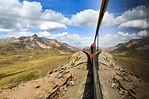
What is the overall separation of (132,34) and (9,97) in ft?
40.3

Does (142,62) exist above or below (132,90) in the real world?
above

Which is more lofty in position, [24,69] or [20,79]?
[20,79]

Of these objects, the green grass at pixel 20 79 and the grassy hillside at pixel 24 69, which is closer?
the green grass at pixel 20 79

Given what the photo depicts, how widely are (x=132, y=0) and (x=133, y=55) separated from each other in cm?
44

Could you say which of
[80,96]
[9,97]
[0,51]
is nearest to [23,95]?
[9,97]

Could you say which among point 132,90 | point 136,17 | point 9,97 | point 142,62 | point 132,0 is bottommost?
point 9,97

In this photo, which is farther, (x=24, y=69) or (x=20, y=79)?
(x=24, y=69)

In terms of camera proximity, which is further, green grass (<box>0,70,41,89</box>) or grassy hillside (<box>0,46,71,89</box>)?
grassy hillside (<box>0,46,71,89</box>)

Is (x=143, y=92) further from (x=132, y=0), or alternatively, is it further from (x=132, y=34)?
(x=132, y=0)

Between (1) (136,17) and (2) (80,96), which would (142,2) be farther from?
(2) (80,96)

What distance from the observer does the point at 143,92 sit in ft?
4.60

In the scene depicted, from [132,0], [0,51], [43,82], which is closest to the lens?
[132,0]

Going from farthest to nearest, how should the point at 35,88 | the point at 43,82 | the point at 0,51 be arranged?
the point at 0,51 → the point at 43,82 → the point at 35,88

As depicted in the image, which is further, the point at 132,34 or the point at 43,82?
the point at 43,82
